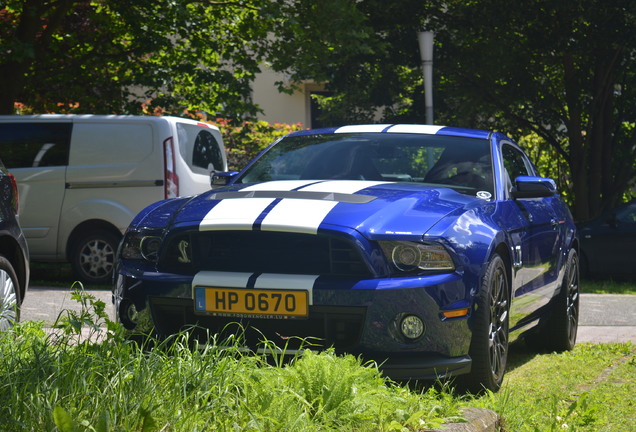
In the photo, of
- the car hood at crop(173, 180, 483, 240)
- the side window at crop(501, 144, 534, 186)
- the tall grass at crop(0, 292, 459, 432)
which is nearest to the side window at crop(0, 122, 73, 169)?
the side window at crop(501, 144, 534, 186)

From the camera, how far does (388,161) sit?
6.58 meters

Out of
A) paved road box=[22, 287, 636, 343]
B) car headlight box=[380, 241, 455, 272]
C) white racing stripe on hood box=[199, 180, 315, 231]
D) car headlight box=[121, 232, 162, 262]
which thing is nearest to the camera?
car headlight box=[380, 241, 455, 272]

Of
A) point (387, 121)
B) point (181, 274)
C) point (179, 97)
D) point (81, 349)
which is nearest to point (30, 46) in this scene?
point (179, 97)

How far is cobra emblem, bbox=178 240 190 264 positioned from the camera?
5383mm

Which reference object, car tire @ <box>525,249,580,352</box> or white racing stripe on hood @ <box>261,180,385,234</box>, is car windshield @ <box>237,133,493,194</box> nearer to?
white racing stripe on hood @ <box>261,180,385,234</box>

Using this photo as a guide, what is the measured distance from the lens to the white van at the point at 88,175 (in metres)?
Result: 12.6

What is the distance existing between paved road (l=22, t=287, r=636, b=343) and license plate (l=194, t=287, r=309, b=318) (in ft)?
8.33

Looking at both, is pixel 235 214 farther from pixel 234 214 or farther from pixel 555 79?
pixel 555 79

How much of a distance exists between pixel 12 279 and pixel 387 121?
15.5 meters

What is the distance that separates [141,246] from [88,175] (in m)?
7.36

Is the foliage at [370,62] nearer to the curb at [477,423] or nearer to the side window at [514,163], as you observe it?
the side window at [514,163]

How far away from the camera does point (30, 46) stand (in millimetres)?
14875

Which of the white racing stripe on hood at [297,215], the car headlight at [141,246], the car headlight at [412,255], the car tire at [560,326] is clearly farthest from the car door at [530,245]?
the car headlight at [141,246]

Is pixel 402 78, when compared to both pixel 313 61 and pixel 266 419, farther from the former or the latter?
pixel 266 419
